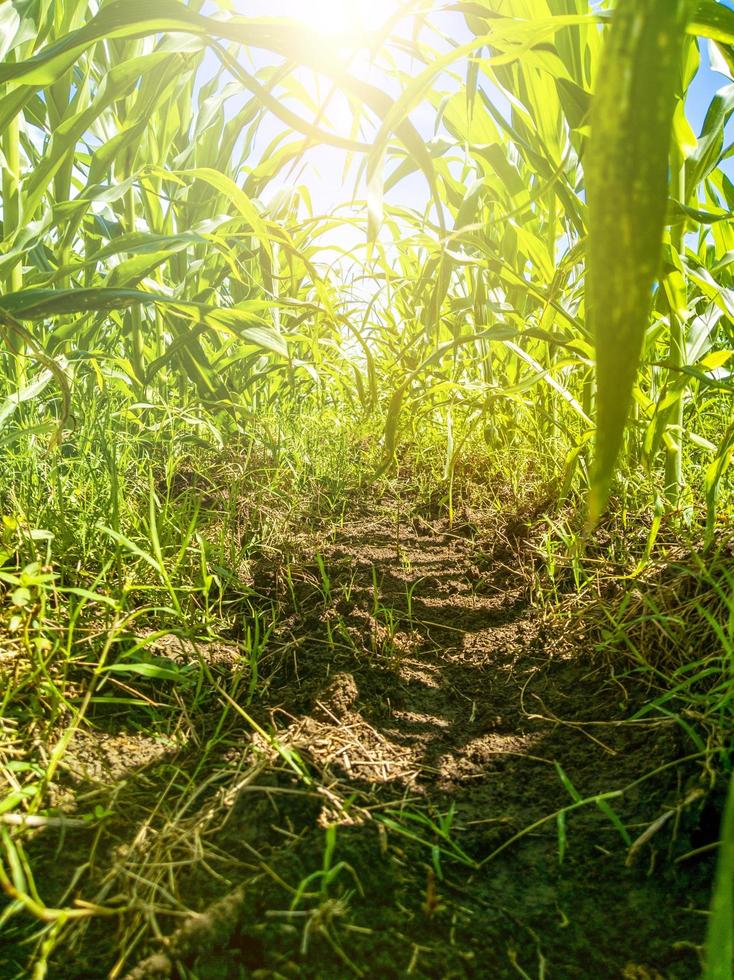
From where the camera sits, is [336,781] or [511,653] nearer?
[336,781]

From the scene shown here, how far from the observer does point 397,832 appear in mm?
675

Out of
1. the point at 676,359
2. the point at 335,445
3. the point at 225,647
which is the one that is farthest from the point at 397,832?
the point at 335,445

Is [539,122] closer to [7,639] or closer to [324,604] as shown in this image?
[324,604]

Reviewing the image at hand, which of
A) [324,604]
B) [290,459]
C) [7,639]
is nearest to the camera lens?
[7,639]

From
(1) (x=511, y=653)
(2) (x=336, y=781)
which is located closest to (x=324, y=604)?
(1) (x=511, y=653)

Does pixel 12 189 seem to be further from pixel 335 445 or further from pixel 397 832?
pixel 397 832

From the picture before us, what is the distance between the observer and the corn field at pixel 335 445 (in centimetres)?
52

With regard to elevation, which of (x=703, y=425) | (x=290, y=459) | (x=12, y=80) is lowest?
(x=290, y=459)

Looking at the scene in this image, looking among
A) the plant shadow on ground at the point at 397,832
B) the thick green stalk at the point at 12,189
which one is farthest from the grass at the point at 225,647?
the thick green stalk at the point at 12,189

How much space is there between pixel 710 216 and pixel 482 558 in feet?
2.29

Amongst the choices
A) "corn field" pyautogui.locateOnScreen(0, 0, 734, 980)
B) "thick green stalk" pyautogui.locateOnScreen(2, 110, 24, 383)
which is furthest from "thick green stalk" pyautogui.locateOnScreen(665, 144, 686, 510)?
"thick green stalk" pyautogui.locateOnScreen(2, 110, 24, 383)

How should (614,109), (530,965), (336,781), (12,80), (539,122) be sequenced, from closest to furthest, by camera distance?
(614,109) < (530,965) < (336,781) < (12,80) < (539,122)

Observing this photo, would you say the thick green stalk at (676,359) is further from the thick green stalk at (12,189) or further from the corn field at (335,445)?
the thick green stalk at (12,189)

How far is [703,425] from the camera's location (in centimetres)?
148
